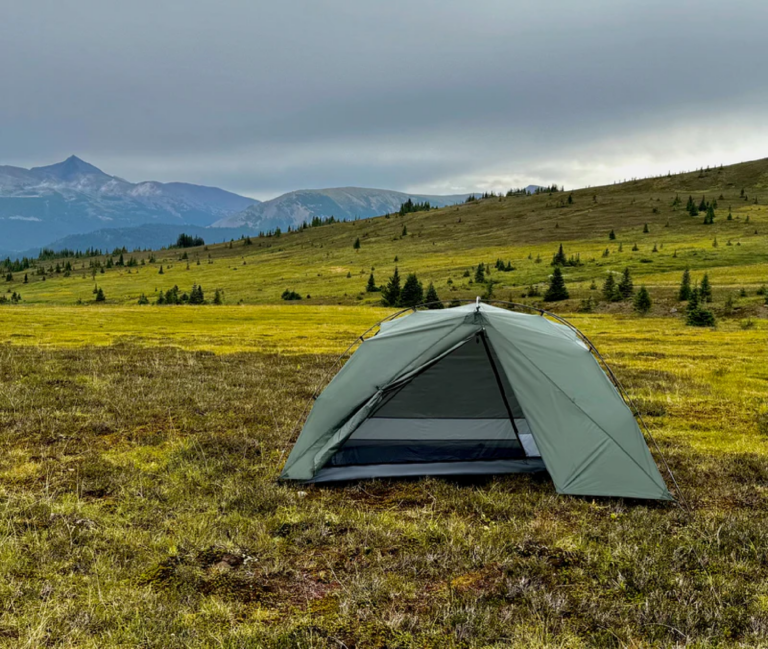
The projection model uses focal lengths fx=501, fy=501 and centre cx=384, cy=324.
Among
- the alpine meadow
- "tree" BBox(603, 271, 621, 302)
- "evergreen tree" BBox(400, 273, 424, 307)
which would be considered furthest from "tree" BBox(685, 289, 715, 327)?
"evergreen tree" BBox(400, 273, 424, 307)

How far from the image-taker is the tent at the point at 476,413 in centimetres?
795

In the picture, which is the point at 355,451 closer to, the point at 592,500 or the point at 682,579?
the point at 592,500

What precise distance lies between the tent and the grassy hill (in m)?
39.6

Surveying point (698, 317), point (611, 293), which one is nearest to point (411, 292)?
point (611, 293)

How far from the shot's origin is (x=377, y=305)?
6094 centimetres

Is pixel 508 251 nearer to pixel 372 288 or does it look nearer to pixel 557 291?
pixel 372 288

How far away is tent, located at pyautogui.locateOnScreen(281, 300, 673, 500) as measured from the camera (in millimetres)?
7953

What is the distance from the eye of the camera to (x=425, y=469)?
8969 mm

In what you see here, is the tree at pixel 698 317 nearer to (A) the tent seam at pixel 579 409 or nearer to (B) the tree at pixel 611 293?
(B) the tree at pixel 611 293

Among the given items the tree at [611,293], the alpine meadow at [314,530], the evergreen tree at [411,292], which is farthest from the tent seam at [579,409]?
the evergreen tree at [411,292]

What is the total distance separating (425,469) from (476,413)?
1.96 m

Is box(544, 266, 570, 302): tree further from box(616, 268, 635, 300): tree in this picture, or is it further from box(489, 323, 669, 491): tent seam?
box(489, 323, 669, 491): tent seam

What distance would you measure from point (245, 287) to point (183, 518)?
85121 millimetres

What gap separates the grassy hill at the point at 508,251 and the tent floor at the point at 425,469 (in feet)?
132
